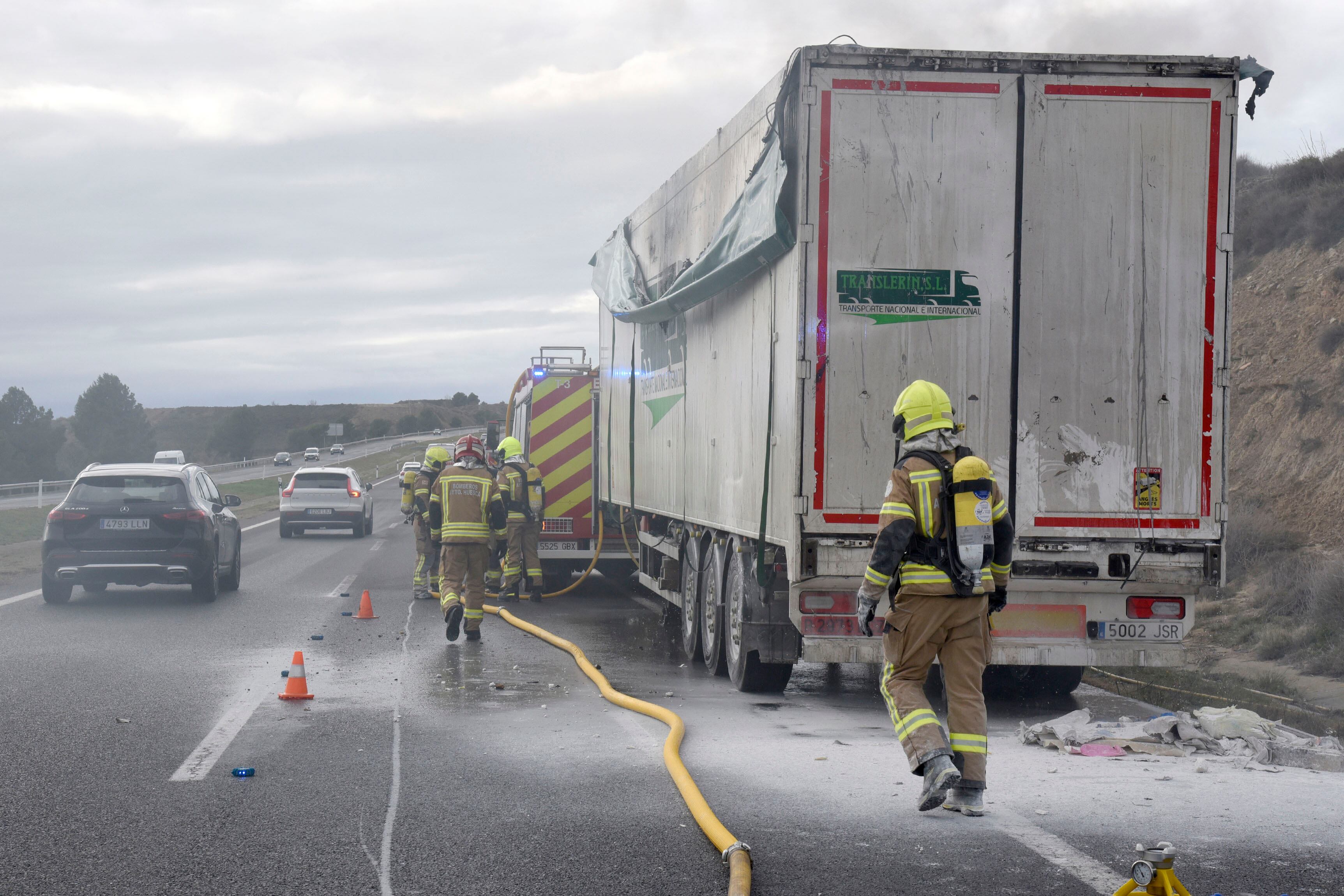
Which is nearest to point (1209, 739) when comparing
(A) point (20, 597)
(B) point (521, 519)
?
(B) point (521, 519)

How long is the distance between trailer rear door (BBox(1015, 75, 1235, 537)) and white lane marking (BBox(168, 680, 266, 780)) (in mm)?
4626

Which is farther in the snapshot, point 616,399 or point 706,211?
point 616,399

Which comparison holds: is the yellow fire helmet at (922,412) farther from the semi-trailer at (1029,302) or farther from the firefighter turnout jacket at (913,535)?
the semi-trailer at (1029,302)

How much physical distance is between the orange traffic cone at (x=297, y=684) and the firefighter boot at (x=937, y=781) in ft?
15.2

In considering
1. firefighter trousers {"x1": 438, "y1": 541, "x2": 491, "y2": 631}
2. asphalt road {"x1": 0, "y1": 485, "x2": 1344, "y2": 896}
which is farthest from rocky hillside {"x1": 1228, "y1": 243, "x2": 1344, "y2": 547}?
firefighter trousers {"x1": 438, "y1": 541, "x2": 491, "y2": 631}

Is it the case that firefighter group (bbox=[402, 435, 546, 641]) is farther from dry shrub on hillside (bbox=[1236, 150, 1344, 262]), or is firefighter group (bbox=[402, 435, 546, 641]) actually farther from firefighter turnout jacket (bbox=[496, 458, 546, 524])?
dry shrub on hillside (bbox=[1236, 150, 1344, 262])

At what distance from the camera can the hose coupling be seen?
4633mm

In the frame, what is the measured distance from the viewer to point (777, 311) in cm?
795

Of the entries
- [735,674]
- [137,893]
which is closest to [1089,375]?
[735,674]

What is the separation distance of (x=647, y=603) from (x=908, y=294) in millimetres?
8794

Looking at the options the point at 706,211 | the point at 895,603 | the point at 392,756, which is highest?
the point at 706,211

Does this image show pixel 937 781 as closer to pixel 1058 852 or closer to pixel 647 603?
pixel 1058 852

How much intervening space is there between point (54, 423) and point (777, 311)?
141m

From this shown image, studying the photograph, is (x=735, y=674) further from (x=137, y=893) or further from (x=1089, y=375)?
(x=137, y=893)
